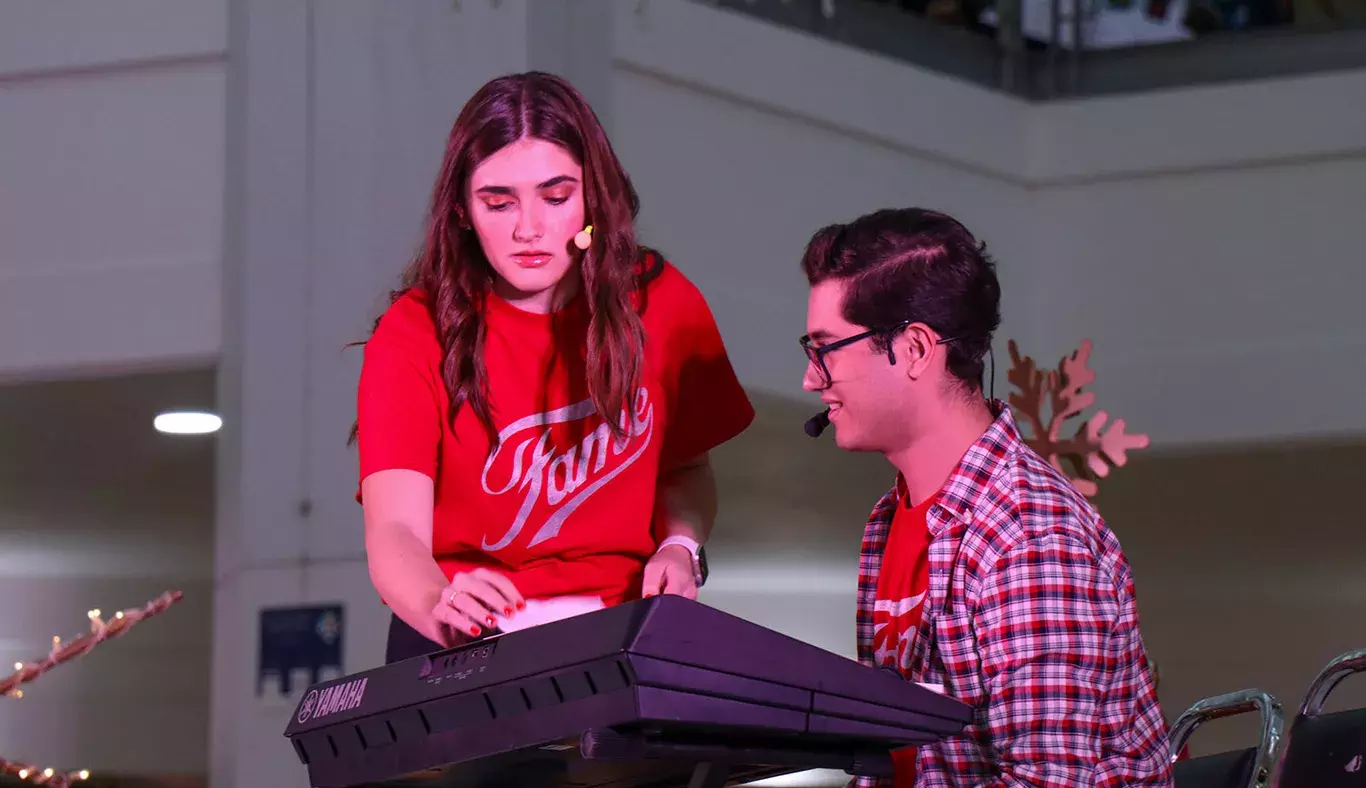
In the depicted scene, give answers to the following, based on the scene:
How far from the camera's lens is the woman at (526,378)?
162 cm

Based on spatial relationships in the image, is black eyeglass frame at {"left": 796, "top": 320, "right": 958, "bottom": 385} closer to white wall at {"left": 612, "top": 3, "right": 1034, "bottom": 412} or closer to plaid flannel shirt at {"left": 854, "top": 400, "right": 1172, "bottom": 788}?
plaid flannel shirt at {"left": 854, "top": 400, "right": 1172, "bottom": 788}

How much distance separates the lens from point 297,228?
4.10 meters

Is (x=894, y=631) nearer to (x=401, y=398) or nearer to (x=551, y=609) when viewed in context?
(x=551, y=609)

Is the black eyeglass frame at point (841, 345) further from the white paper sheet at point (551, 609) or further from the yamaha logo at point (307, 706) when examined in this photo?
the yamaha logo at point (307, 706)

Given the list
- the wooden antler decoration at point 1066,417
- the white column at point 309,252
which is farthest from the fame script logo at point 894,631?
the white column at point 309,252

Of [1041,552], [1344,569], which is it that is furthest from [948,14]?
[1041,552]

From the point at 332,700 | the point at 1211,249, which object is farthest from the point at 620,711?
the point at 1211,249

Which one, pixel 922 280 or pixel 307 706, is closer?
pixel 307 706

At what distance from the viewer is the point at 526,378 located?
1.68 meters

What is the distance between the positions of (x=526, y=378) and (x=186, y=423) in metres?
3.52

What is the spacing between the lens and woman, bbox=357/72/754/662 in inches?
63.6

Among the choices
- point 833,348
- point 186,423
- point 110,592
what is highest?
point 833,348

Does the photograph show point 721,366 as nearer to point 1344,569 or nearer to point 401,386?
point 401,386

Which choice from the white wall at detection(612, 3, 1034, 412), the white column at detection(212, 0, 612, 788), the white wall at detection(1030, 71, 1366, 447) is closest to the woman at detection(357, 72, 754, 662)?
the white column at detection(212, 0, 612, 788)
